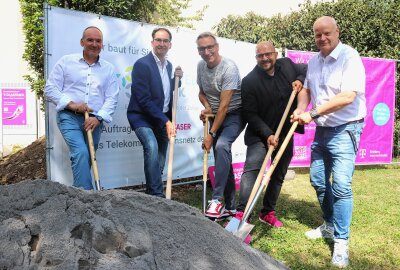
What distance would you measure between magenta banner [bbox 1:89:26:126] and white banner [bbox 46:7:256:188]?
4992 millimetres

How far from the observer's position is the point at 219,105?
470 cm

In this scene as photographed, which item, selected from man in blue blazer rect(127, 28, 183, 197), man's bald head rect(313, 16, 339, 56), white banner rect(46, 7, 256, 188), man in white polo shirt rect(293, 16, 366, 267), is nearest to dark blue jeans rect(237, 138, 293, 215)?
man in white polo shirt rect(293, 16, 366, 267)

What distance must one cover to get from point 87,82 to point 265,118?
206 cm

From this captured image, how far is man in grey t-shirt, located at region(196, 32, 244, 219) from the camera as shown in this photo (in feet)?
14.8

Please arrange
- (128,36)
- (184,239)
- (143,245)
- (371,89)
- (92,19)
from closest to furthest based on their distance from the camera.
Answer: (143,245), (184,239), (92,19), (128,36), (371,89)

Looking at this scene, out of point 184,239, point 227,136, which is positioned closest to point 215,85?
point 227,136

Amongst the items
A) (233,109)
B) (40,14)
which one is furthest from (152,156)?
(40,14)

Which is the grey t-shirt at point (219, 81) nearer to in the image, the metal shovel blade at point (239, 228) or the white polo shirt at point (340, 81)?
the white polo shirt at point (340, 81)

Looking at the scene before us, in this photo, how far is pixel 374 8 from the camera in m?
10.4

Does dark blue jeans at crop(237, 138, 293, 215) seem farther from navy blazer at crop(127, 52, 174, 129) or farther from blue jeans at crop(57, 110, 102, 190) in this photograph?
blue jeans at crop(57, 110, 102, 190)

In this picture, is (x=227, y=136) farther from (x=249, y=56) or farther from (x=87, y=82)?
(x=249, y=56)

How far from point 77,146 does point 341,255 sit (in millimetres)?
2857

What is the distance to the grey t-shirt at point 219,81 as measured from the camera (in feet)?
15.1

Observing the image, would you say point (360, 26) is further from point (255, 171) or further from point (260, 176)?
point (260, 176)
